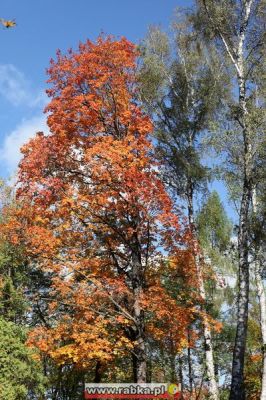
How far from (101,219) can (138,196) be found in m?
1.51

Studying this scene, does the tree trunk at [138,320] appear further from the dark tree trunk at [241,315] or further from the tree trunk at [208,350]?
Answer: the dark tree trunk at [241,315]

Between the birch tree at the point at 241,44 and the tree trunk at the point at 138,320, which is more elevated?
the birch tree at the point at 241,44

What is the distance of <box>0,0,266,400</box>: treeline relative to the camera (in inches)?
493

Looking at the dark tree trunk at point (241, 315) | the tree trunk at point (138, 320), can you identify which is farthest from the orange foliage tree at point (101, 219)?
the dark tree trunk at point (241, 315)

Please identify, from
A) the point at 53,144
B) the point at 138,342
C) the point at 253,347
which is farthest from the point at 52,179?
the point at 253,347

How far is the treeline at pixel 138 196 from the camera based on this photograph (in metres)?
12.5

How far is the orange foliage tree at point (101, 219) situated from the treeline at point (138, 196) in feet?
0.15

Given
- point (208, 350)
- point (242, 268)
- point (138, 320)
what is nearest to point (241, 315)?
point (242, 268)

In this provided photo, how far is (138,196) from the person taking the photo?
12.7 metres

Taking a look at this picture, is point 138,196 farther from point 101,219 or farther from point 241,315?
point 241,315

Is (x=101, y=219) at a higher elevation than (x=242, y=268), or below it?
higher

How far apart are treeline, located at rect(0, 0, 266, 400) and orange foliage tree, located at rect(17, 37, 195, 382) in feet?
0.15

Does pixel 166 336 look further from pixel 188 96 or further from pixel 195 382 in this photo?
pixel 195 382

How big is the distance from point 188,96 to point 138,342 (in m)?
10.5
